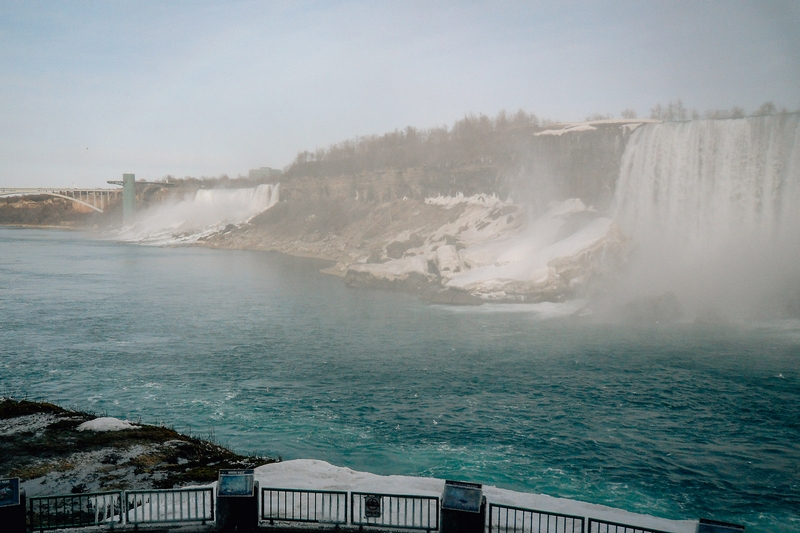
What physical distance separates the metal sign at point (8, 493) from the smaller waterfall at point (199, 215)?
118m

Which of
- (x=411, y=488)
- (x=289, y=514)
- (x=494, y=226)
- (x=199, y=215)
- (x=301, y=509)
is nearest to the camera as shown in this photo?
(x=289, y=514)

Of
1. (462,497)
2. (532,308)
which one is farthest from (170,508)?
(532,308)

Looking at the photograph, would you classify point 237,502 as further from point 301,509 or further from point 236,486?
point 301,509

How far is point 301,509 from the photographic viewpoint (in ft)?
42.3

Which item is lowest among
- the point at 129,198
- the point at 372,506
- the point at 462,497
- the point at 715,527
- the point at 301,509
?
the point at 301,509

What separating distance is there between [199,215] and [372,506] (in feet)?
469

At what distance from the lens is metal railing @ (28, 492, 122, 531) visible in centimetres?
1107

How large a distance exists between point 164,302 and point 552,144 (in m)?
44.9

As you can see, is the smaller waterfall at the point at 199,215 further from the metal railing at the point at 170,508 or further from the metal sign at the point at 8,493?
the metal sign at the point at 8,493

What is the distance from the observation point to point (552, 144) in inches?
2756

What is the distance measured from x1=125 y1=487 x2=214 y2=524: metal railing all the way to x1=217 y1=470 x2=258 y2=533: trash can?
0.45 m

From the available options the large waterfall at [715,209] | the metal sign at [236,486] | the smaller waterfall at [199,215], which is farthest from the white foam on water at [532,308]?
the smaller waterfall at [199,215]

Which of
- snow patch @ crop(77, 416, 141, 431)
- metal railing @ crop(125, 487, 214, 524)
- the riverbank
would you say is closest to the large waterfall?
the riverbank

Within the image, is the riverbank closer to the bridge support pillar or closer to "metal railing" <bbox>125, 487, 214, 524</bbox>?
"metal railing" <bbox>125, 487, 214, 524</bbox>
